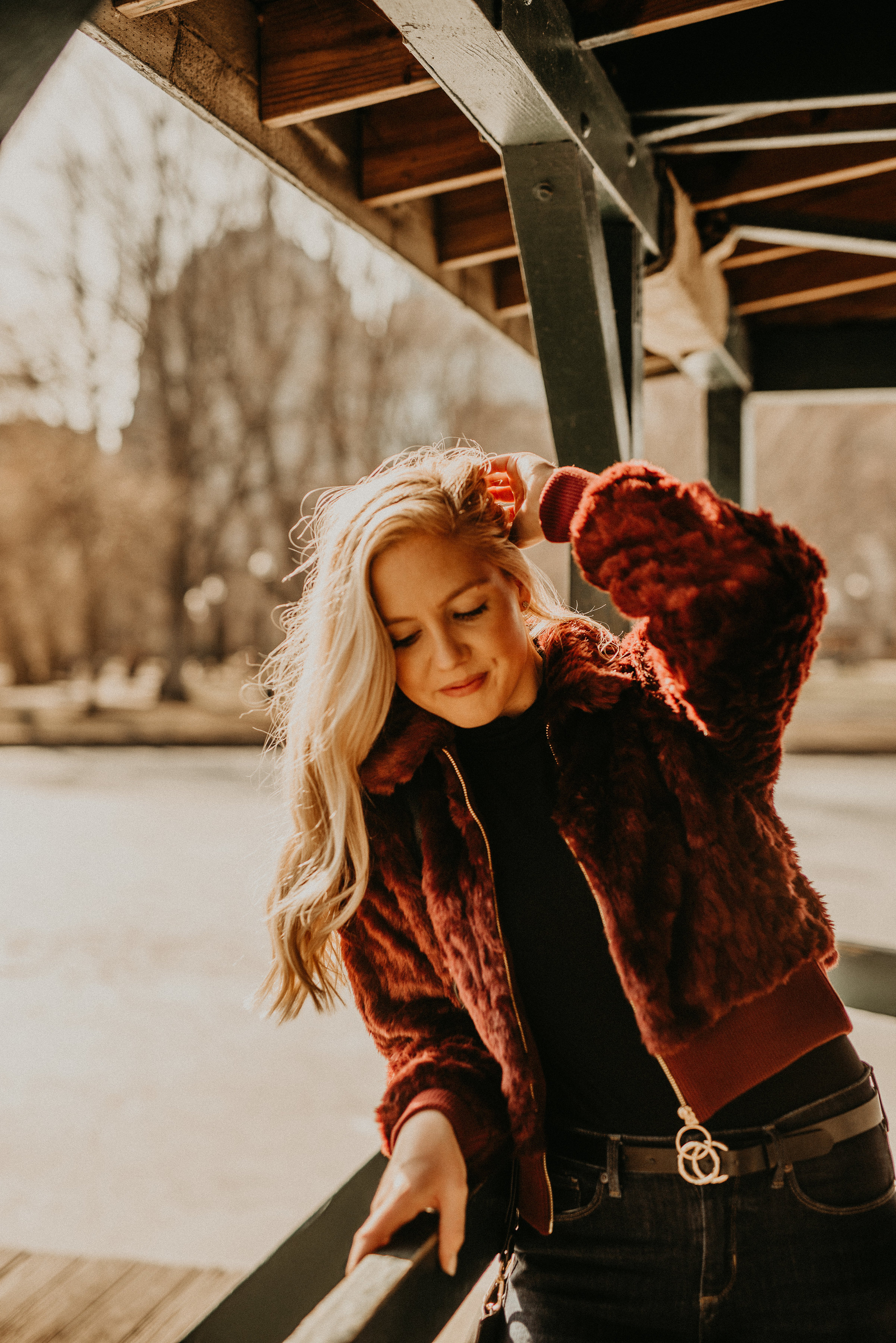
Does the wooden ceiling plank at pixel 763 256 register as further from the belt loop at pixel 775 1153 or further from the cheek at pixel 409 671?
the belt loop at pixel 775 1153

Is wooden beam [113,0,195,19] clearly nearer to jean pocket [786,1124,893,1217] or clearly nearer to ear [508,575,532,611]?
ear [508,575,532,611]

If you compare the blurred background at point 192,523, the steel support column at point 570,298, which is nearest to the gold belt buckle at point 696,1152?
the steel support column at point 570,298

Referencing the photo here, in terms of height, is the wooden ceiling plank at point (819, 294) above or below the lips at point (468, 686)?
above

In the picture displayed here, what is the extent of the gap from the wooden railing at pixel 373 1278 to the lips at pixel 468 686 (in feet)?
2.28

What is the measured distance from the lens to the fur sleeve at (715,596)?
145cm

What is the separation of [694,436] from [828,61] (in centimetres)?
2427

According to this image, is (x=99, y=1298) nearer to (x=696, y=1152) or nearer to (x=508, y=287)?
(x=696, y=1152)

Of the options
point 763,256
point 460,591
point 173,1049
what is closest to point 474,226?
point 763,256

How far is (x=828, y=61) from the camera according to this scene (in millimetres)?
2039

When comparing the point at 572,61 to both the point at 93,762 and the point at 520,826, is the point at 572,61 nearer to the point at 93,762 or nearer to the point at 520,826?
the point at 520,826

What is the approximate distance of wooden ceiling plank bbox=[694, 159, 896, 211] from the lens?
2.66 metres

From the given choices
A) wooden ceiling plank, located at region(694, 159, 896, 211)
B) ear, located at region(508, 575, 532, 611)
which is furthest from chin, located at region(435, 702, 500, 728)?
wooden ceiling plank, located at region(694, 159, 896, 211)

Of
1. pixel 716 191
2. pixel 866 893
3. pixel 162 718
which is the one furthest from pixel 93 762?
pixel 716 191

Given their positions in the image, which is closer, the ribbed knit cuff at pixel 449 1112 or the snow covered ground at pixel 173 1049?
the ribbed knit cuff at pixel 449 1112
